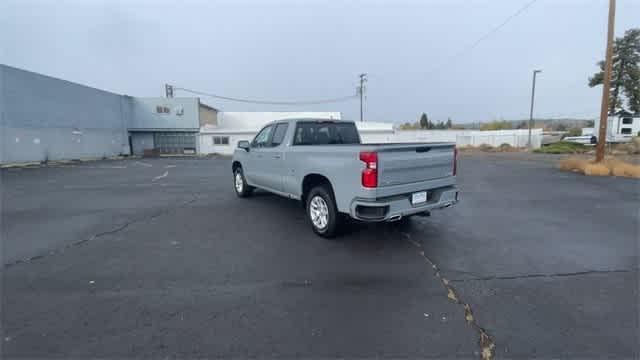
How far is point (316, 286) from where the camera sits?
11.1 feet

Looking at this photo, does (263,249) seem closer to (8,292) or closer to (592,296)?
(8,292)

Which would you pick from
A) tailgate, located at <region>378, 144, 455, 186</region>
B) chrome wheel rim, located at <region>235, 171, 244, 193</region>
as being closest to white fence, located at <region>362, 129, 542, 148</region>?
chrome wheel rim, located at <region>235, 171, 244, 193</region>

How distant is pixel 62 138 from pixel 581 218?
3136 cm

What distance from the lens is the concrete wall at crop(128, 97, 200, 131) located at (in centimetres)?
3222

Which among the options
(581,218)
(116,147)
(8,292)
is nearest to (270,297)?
(8,292)

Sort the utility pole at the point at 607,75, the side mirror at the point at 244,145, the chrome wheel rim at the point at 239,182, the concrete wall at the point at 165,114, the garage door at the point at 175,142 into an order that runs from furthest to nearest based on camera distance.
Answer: the garage door at the point at 175,142 → the concrete wall at the point at 165,114 → the utility pole at the point at 607,75 → the chrome wheel rim at the point at 239,182 → the side mirror at the point at 244,145

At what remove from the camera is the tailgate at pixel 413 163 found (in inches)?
165

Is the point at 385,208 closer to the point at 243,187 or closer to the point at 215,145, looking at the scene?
the point at 243,187

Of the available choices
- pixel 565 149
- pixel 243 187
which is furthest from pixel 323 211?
pixel 565 149

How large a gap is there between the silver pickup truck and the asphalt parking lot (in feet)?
1.94

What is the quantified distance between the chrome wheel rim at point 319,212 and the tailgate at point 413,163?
117 centimetres

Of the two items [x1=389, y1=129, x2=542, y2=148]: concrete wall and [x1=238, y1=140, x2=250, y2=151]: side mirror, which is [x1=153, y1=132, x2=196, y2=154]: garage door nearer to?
[x1=389, y1=129, x2=542, y2=148]: concrete wall

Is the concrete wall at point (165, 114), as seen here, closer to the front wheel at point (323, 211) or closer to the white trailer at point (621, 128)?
the front wheel at point (323, 211)

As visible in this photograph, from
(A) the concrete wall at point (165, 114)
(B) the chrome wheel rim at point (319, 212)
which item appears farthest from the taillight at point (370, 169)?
(A) the concrete wall at point (165, 114)
